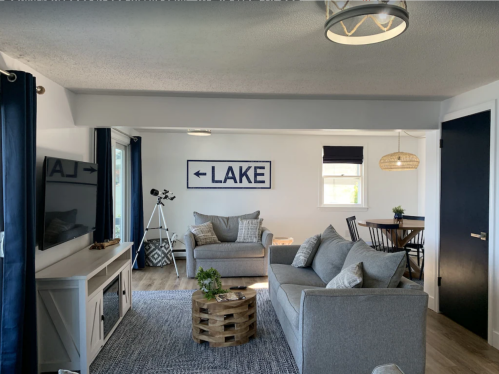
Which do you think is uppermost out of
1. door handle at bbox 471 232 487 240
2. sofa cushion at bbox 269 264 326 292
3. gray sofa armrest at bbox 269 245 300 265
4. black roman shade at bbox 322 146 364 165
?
black roman shade at bbox 322 146 364 165

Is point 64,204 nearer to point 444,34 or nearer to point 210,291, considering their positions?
point 210,291

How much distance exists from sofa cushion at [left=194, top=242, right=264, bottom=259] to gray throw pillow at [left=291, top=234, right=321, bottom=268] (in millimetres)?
1425

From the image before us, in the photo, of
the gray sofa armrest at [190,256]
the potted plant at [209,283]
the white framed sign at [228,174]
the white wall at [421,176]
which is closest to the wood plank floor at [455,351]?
the potted plant at [209,283]

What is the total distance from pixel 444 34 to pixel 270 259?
116 inches

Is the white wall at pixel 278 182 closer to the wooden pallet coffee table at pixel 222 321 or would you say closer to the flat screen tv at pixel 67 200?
the flat screen tv at pixel 67 200

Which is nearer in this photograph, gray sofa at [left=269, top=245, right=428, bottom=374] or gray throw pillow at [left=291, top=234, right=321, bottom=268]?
gray sofa at [left=269, top=245, right=428, bottom=374]

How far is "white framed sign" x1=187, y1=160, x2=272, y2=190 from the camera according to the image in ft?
21.9

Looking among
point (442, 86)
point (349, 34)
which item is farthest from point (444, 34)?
point (442, 86)

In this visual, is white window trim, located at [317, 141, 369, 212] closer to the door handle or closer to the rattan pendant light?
the rattan pendant light

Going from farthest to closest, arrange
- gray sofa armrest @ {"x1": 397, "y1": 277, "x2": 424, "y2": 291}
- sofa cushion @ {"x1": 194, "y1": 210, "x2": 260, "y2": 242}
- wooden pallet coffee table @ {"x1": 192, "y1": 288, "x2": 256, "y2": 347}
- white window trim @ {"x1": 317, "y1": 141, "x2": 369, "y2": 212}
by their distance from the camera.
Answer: white window trim @ {"x1": 317, "y1": 141, "x2": 369, "y2": 212} < sofa cushion @ {"x1": 194, "y1": 210, "x2": 260, "y2": 242} < wooden pallet coffee table @ {"x1": 192, "y1": 288, "x2": 256, "y2": 347} < gray sofa armrest @ {"x1": 397, "y1": 277, "x2": 424, "y2": 291}

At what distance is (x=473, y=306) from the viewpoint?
3.46 m

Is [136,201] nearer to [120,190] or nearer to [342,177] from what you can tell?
[120,190]

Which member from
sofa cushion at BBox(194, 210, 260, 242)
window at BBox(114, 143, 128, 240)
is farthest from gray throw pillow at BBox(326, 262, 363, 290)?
window at BBox(114, 143, 128, 240)

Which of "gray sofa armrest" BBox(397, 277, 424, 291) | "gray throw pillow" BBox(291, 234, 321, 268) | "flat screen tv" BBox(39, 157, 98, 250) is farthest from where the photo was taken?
"gray throw pillow" BBox(291, 234, 321, 268)
